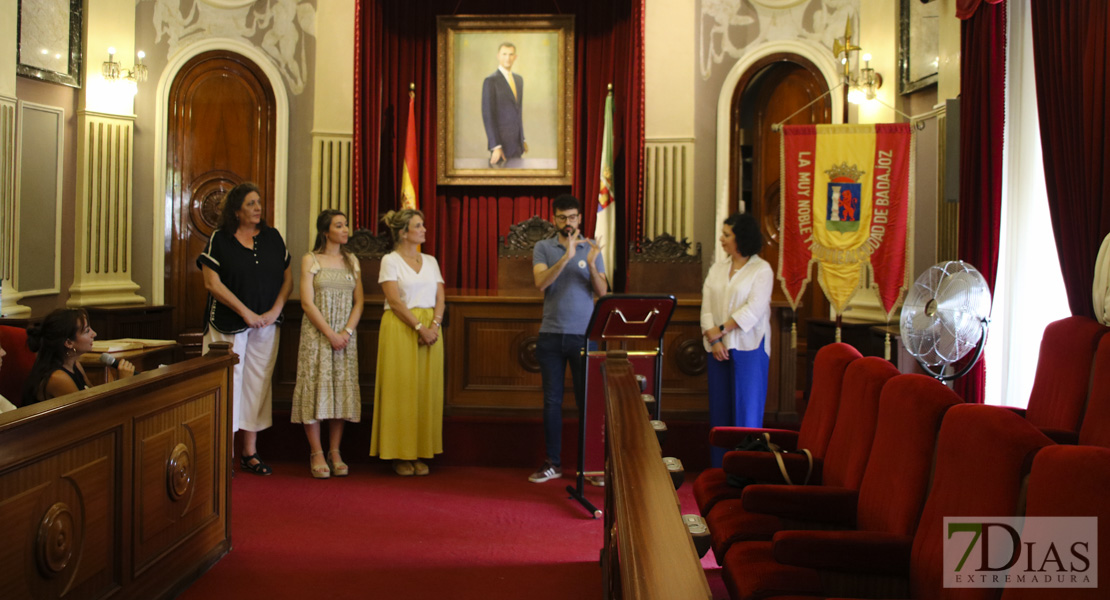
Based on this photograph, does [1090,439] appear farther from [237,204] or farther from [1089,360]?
[237,204]

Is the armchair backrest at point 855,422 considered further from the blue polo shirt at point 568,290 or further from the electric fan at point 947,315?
the blue polo shirt at point 568,290

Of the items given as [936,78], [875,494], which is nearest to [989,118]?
[936,78]

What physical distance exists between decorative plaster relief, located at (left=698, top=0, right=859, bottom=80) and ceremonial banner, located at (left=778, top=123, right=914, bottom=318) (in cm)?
234

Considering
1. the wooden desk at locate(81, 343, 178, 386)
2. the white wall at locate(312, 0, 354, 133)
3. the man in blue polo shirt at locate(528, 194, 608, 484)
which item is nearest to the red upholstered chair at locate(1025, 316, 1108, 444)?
the man in blue polo shirt at locate(528, 194, 608, 484)

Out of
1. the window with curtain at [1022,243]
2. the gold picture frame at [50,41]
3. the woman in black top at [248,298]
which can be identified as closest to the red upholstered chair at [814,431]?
the window with curtain at [1022,243]

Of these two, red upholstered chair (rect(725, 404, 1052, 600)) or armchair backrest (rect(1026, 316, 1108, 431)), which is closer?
red upholstered chair (rect(725, 404, 1052, 600))

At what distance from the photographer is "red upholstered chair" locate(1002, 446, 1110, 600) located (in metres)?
1.35

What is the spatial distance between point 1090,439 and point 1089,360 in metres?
0.37

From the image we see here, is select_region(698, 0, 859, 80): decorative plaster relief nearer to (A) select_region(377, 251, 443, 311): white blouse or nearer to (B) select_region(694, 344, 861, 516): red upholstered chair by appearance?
(A) select_region(377, 251, 443, 311): white blouse

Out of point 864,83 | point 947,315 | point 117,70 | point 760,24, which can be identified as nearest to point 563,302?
point 947,315

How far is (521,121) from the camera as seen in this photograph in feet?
24.3

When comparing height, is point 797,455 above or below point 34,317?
below

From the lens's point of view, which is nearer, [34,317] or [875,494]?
[875,494]

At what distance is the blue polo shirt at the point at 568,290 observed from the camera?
14.6ft
